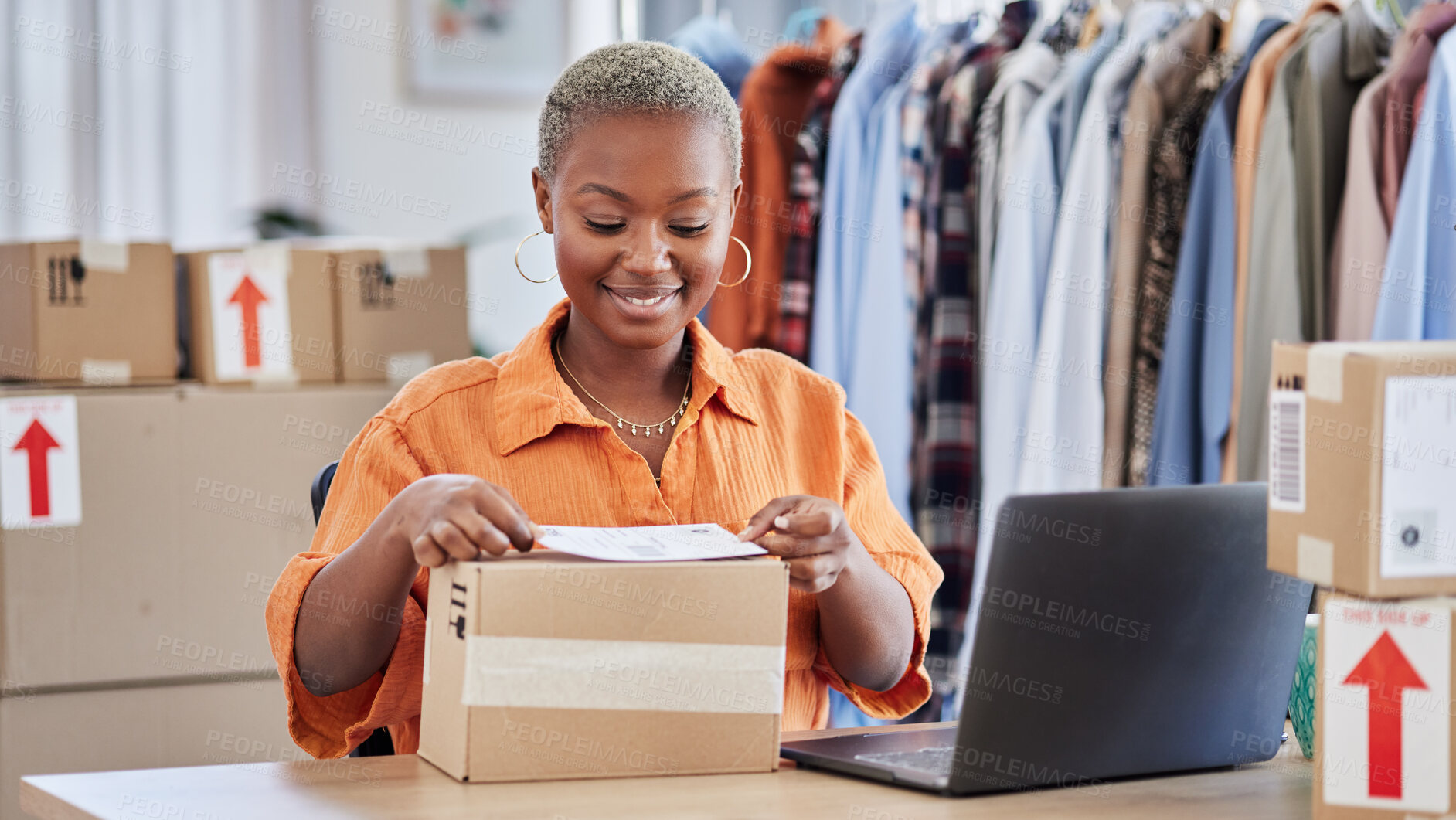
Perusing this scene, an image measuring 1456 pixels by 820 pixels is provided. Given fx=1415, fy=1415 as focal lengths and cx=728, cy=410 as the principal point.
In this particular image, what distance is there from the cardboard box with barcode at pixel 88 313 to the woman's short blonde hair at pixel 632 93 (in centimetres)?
115

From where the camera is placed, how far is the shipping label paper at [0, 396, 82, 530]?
2014 millimetres

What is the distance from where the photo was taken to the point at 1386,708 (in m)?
0.88

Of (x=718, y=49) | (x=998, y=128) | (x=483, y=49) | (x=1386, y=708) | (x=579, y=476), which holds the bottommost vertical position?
(x=1386, y=708)

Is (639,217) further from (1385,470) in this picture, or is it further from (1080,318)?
(1080,318)

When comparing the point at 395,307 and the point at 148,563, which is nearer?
the point at 148,563

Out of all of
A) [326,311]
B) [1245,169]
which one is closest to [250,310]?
[326,311]

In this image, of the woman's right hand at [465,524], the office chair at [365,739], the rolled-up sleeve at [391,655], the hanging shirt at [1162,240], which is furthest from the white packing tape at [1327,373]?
the hanging shirt at [1162,240]

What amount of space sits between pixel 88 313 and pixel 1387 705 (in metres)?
1.91

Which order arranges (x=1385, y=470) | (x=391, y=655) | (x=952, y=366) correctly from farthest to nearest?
(x=952, y=366), (x=391, y=655), (x=1385, y=470)

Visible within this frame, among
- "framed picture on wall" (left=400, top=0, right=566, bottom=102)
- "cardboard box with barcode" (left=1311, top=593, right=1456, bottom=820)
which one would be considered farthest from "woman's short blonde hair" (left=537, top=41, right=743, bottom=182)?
"framed picture on wall" (left=400, top=0, right=566, bottom=102)

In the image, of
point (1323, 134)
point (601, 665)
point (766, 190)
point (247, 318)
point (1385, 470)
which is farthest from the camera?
point (766, 190)

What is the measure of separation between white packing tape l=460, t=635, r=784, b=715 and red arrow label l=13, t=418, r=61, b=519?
1345mm

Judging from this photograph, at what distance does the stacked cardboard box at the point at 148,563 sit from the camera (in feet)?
6.65

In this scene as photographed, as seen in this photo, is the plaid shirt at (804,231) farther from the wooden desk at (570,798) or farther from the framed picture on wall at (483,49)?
the wooden desk at (570,798)
